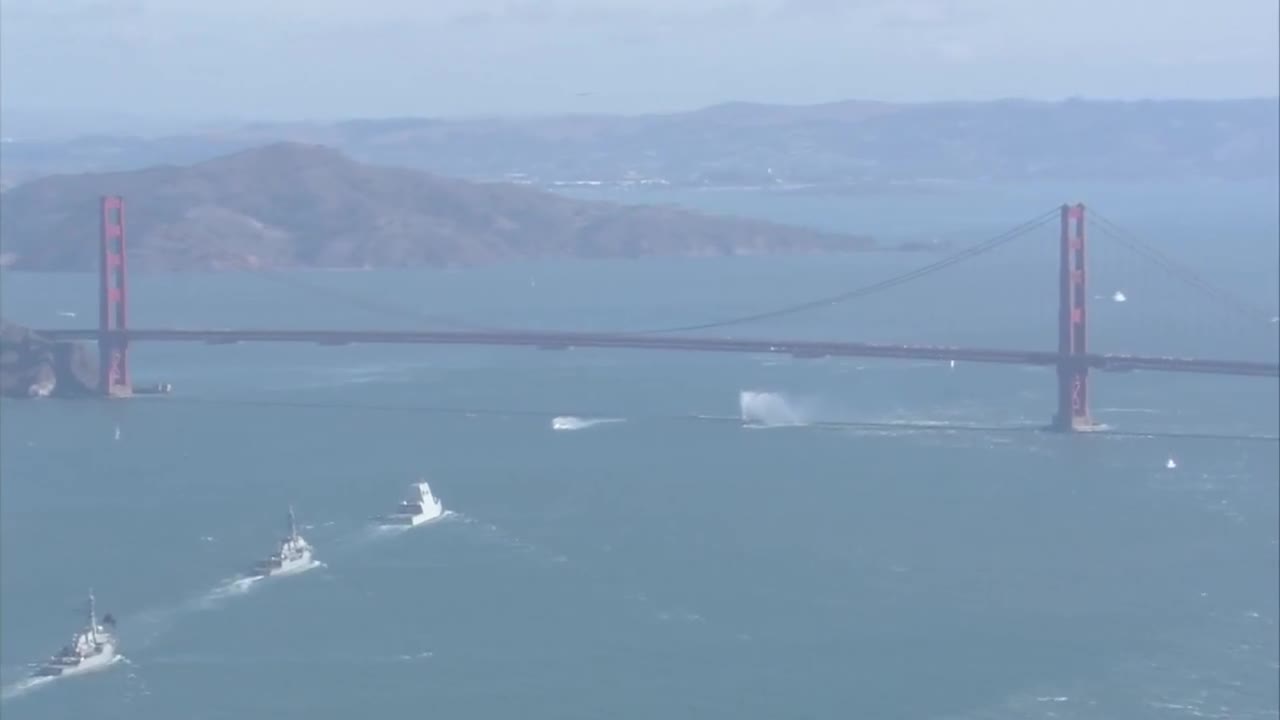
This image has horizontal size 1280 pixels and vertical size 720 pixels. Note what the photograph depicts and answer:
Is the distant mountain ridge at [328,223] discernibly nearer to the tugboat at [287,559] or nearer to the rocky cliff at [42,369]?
the rocky cliff at [42,369]

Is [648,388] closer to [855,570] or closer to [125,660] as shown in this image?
[855,570]

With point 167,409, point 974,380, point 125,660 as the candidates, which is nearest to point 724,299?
point 974,380

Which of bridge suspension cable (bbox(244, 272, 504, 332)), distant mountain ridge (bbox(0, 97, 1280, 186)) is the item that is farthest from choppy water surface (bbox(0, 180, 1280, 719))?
distant mountain ridge (bbox(0, 97, 1280, 186))

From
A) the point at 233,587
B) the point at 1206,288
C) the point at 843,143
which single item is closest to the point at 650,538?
the point at 233,587

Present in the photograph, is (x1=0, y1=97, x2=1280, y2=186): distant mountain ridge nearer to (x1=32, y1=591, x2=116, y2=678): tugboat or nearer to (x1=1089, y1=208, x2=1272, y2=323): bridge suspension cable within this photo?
(x1=1089, y1=208, x2=1272, y2=323): bridge suspension cable

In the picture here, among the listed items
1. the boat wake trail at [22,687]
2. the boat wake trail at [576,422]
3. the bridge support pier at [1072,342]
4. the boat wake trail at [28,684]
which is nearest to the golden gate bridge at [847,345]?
the bridge support pier at [1072,342]

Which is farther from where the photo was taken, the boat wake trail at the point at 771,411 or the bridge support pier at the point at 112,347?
the bridge support pier at the point at 112,347
